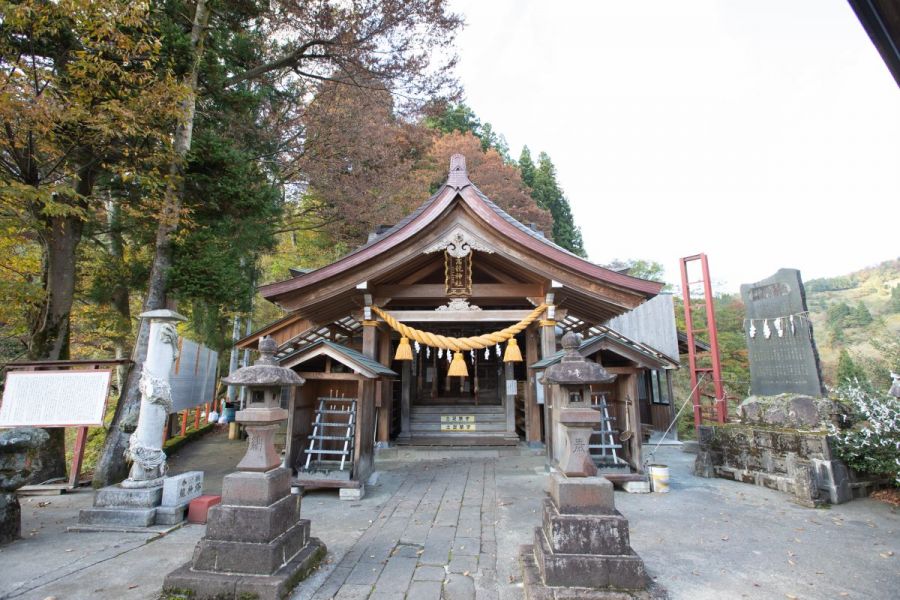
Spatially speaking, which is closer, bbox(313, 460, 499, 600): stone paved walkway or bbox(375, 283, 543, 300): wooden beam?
bbox(313, 460, 499, 600): stone paved walkway

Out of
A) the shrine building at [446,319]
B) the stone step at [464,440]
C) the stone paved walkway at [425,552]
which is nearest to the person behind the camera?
the stone paved walkway at [425,552]

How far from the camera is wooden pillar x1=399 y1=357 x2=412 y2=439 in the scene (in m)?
10.7

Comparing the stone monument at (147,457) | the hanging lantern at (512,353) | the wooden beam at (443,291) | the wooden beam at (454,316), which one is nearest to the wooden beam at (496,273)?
the wooden beam at (443,291)

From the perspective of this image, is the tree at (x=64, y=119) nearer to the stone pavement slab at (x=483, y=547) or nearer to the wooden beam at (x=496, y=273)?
the stone pavement slab at (x=483, y=547)

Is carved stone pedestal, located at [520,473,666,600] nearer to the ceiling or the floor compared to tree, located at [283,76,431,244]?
nearer to the floor

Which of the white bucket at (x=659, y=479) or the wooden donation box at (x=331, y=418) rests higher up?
the wooden donation box at (x=331, y=418)

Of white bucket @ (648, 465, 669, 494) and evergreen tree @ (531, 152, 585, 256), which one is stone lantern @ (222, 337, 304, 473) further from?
evergreen tree @ (531, 152, 585, 256)

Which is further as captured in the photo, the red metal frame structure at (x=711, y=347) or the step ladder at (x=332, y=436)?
the red metal frame structure at (x=711, y=347)

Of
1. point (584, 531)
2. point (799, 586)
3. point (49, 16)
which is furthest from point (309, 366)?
point (49, 16)

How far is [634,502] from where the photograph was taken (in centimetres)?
588

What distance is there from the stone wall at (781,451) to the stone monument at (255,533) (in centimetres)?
693

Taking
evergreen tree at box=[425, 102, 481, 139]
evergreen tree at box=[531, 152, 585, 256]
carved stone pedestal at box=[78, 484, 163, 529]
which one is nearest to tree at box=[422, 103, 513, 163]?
evergreen tree at box=[425, 102, 481, 139]

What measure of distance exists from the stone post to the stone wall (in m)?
9.13

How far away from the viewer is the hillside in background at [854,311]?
89.4 ft
